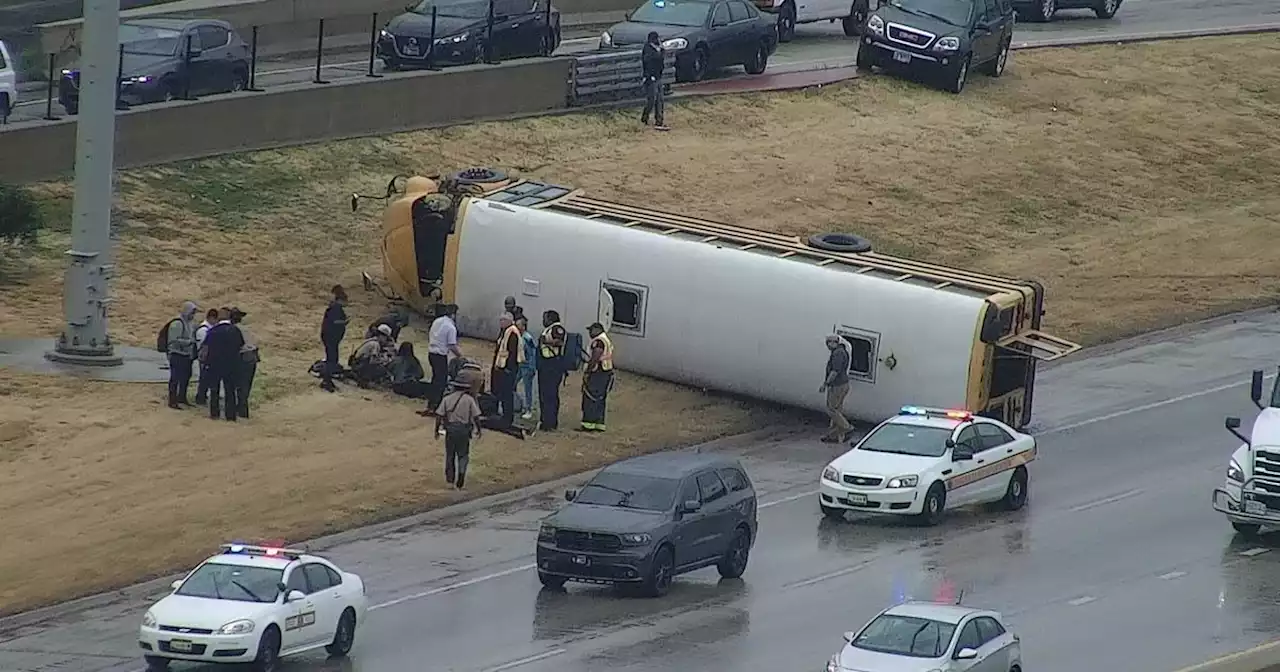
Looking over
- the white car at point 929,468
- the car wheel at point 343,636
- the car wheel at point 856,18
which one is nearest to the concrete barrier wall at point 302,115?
the car wheel at point 856,18

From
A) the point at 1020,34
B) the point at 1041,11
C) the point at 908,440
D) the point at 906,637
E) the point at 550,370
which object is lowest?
the point at 550,370

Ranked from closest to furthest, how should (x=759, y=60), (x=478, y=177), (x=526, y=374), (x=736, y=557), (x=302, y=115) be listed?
(x=736, y=557)
(x=526, y=374)
(x=478, y=177)
(x=302, y=115)
(x=759, y=60)

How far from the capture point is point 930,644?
21969mm

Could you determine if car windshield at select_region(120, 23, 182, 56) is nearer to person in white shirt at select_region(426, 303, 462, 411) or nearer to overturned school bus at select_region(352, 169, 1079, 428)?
A: overturned school bus at select_region(352, 169, 1079, 428)

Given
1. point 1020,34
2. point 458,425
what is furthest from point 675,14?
point 458,425

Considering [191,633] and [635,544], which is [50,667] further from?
[635,544]

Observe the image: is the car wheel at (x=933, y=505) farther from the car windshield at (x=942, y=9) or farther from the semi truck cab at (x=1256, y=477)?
the car windshield at (x=942, y=9)

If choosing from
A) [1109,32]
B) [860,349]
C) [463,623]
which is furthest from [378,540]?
[1109,32]

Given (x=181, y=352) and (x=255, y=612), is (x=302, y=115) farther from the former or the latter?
(x=255, y=612)

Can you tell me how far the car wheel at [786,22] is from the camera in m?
58.6

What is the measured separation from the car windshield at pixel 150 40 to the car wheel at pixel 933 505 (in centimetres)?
1931

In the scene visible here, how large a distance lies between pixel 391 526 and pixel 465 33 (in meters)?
20.9

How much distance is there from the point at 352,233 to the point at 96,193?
9895mm

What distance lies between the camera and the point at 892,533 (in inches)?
1205
